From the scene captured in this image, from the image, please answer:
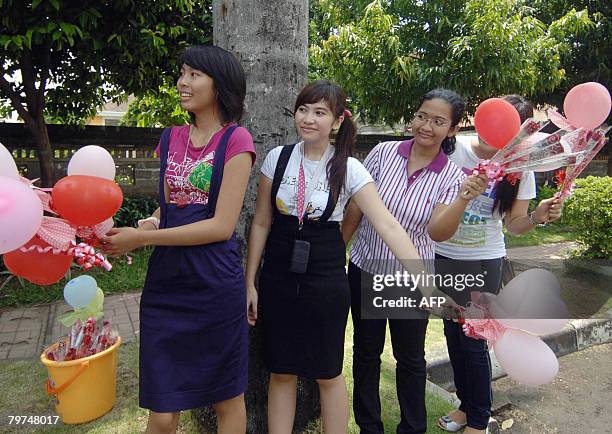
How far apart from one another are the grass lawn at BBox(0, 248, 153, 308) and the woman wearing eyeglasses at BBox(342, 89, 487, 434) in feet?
11.5

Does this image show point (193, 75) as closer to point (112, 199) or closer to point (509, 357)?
point (112, 199)

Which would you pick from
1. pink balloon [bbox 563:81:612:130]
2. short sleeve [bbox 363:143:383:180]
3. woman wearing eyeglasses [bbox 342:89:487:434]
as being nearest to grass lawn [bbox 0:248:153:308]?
woman wearing eyeglasses [bbox 342:89:487:434]

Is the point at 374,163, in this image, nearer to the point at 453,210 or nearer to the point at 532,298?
the point at 453,210

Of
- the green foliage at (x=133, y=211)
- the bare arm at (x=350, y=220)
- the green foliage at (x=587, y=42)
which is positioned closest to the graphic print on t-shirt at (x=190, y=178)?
the bare arm at (x=350, y=220)

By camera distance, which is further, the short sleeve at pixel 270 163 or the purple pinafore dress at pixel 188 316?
the short sleeve at pixel 270 163

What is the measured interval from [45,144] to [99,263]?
15.0 feet

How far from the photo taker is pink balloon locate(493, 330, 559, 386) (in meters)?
1.79

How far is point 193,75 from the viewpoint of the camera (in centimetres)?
168

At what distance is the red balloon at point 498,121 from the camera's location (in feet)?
6.06

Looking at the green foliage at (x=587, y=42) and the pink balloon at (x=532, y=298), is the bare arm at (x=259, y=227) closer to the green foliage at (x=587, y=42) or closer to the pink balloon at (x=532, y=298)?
the pink balloon at (x=532, y=298)

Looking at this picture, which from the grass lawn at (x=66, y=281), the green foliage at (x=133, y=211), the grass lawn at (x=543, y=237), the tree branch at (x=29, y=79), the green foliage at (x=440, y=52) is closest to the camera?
the grass lawn at (x=66, y=281)

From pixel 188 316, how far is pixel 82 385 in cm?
126

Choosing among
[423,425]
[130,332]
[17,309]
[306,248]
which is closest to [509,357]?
[423,425]

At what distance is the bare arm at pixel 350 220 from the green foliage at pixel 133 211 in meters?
4.54
